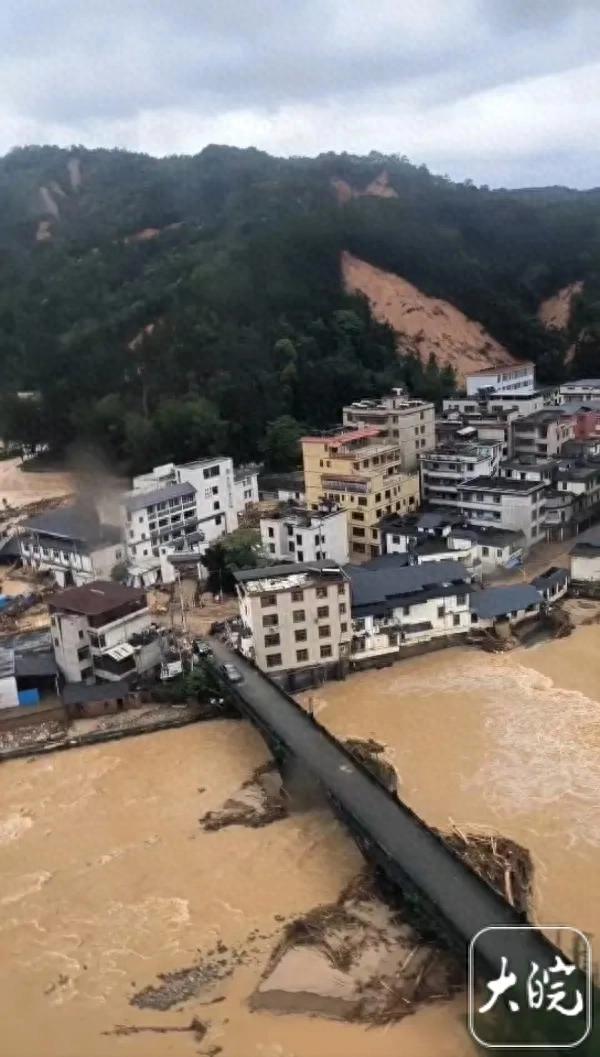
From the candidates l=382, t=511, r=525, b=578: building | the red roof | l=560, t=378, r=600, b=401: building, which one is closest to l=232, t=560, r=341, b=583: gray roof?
l=382, t=511, r=525, b=578: building

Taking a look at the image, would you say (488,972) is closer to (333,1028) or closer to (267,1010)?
(333,1028)

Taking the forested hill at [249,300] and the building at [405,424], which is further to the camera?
the forested hill at [249,300]

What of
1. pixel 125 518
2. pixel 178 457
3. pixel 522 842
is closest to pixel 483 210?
pixel 178 457

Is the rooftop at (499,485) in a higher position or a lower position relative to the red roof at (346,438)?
lower

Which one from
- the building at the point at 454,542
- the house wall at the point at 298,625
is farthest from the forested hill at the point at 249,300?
the house wall at the point at 298,625

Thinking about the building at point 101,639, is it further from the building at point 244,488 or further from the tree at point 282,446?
the tree at point 282,446

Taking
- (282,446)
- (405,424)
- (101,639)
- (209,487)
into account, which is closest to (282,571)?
(101,639)

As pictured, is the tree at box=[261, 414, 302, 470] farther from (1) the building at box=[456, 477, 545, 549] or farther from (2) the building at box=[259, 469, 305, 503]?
(1) the building at box=[456, 477, 545, 549]

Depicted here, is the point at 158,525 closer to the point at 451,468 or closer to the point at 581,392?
the point at 451,468
